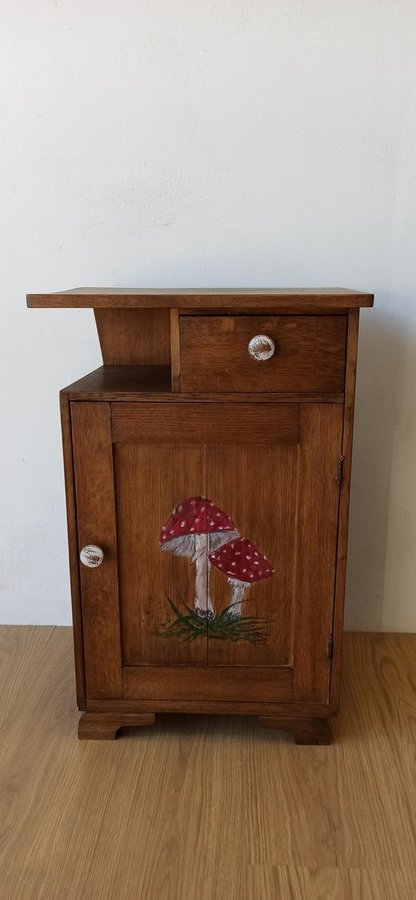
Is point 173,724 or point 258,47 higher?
point 258,47

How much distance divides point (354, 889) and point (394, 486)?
932mm

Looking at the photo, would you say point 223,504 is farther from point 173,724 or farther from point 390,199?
point 390,199

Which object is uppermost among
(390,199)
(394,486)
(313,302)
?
(390,199)

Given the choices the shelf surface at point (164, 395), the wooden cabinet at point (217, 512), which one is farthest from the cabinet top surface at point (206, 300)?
the shelf surface at point (164, 395)

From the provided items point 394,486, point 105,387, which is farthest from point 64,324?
point 394,486

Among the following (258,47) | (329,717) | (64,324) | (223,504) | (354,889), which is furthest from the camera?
(64,324)

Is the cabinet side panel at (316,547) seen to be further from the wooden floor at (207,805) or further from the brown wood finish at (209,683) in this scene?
the wooden floor at (207,805)

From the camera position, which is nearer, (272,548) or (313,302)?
(313,302)

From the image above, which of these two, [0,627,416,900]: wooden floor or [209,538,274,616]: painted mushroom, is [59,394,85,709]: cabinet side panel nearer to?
[0,627,416,900]: wooden floor

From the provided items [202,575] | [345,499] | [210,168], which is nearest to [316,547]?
[345,499]

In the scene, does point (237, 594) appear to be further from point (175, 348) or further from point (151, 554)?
point (175, 348)

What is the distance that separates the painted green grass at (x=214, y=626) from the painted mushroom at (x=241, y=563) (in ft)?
0.19

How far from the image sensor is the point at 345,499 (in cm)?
138

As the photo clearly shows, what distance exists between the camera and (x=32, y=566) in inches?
76.6
